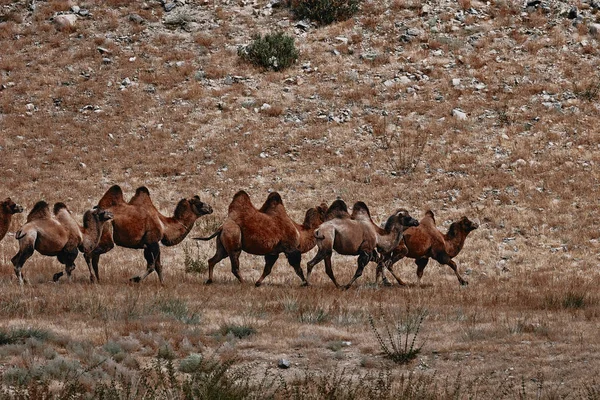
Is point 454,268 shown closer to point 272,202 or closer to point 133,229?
point 272,202

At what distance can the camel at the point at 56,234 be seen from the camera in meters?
14.9

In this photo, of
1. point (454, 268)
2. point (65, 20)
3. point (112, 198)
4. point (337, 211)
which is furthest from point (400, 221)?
point (65, 20)

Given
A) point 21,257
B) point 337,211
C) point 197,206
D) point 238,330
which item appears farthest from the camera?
point 197,206

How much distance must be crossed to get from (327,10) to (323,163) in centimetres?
990

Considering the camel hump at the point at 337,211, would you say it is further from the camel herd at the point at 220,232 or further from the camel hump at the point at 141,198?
the camel hump at the point at 141,198

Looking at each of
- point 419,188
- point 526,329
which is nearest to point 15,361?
point 526,329

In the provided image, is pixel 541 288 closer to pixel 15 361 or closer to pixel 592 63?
pixel 15 361

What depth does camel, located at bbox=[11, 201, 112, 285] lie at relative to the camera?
14875 mm

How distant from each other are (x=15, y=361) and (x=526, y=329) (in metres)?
6.27

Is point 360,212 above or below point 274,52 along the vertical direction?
below

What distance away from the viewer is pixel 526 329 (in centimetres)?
1219

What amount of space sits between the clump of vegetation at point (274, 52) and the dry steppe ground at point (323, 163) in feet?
1.18

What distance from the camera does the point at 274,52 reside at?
33562 mm

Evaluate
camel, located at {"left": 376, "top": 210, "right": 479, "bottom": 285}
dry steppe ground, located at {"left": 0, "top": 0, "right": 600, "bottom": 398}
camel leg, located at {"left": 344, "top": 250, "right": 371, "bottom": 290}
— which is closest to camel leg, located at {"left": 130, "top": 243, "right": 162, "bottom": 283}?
dry steppe ground, located at {"left": 0, "top": 0, "right": 600, "bottom": 398}
